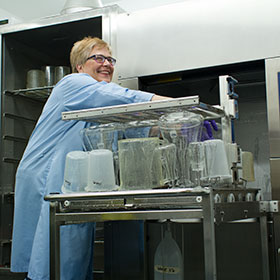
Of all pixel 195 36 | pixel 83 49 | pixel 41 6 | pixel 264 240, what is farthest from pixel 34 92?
pixel 264 240

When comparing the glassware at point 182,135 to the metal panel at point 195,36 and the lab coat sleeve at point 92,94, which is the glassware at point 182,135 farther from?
the metal panel at point 195,36

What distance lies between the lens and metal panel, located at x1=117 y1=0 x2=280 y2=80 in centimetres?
232

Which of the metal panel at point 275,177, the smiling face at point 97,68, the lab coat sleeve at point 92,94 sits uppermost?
the smiling face at point 97,68

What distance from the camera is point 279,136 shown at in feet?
7.36

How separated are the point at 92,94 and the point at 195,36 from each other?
2.86 feet

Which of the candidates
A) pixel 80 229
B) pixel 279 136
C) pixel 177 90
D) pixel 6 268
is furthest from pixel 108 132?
pixel 6 268

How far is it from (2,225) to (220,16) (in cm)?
180

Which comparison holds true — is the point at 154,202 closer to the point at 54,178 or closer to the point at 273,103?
the point at 54,178

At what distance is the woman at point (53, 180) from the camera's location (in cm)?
186

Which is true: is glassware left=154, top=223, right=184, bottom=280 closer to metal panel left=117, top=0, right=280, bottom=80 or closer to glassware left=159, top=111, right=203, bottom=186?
glassware left=159, top=111, right=203, bottom=186

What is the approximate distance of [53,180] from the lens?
1.98 metres

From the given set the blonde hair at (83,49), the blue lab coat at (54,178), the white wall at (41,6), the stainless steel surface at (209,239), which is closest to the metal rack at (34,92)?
the blonde hair at (83,49)

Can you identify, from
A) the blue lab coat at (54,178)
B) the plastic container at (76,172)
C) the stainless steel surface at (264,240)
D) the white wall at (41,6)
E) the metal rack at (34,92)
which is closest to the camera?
the plastic container at (76,172)

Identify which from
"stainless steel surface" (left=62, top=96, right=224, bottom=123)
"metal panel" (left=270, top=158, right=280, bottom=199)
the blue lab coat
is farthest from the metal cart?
"metal panel" (left=270, top=158, right=280, bottom=199)
